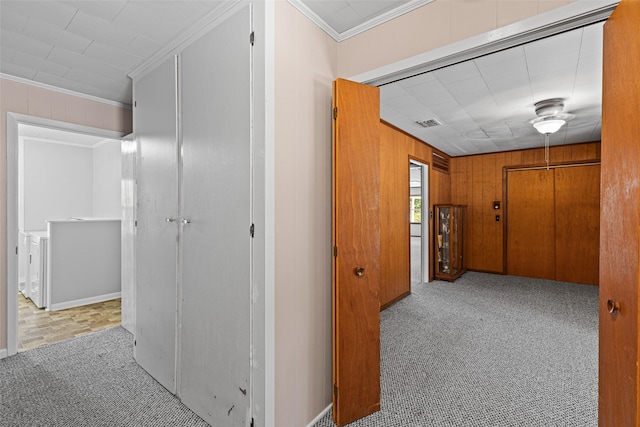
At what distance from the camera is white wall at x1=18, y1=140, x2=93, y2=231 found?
5129 mm

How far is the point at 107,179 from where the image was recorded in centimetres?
531

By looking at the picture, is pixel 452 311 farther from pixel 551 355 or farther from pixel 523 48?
pixel 523 48

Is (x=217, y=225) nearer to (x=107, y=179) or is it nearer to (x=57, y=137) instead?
(x=107, y=179)

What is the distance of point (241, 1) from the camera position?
5.54 ft

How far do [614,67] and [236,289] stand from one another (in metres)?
2.05

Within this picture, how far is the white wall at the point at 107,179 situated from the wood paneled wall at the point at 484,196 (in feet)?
21.4

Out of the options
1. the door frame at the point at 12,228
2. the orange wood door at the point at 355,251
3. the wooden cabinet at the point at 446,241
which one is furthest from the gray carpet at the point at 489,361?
the door frame at the point at 12,228

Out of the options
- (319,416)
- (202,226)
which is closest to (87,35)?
(202,226)

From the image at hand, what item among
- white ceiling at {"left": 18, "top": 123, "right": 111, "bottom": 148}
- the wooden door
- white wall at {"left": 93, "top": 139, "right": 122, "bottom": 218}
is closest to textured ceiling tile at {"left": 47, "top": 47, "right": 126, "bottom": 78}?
white ceiling at {"left": 18, "top": 123, "right": 111, "bottom": 148}

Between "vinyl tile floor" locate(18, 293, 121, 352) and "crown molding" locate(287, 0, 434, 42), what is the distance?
3.82 metres

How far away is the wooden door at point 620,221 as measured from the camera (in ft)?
3.48

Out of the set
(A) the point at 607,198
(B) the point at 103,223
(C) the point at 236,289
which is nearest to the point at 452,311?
(A) the point at 607,198

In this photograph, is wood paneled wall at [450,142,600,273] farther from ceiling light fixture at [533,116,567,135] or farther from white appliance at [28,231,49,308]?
white appliance at [28,231,49,308]

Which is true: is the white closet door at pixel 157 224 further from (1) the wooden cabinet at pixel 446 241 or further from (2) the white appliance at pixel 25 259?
(1) the wooden cabinet at pixel 446 241
